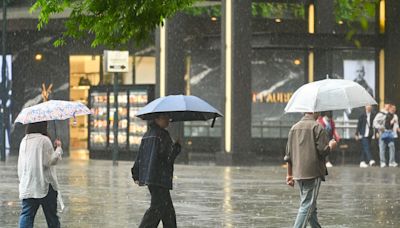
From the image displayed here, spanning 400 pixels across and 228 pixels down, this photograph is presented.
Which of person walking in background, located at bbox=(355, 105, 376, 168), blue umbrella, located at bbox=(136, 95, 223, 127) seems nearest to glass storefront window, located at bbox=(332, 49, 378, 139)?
person walking in background, located at bbox=(355, 105, 376, 168)

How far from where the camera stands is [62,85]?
140 feet

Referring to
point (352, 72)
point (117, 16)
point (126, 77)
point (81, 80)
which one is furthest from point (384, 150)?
point (117, 16)

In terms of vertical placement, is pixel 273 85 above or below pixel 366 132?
above

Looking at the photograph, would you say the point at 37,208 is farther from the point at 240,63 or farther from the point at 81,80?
the point at 81,80

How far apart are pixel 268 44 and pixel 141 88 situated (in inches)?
184

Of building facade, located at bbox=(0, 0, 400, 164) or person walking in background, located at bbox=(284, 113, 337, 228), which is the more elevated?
building facade, located at bbox=(0, 0, 400, 164)

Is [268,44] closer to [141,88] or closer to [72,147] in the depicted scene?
[141,88]

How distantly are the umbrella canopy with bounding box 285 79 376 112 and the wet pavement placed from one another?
2.55m

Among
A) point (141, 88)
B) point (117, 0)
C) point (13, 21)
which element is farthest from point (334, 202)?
point (13, 21)

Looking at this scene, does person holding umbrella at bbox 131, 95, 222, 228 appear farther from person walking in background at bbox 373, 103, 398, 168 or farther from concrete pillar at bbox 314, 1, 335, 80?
concrete pillar at bbox 314, 1, 335, 80

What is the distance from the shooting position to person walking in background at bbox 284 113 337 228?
12547mm

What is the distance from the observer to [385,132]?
102 feet

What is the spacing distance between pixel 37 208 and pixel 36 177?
0.42 meters

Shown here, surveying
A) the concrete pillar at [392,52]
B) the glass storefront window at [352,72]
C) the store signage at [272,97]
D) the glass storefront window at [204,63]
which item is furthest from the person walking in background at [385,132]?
Answer: the glass storefront window at [204,63]
